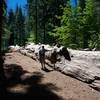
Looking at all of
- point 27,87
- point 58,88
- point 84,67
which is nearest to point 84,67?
point 84,67

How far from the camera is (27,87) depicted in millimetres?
14078

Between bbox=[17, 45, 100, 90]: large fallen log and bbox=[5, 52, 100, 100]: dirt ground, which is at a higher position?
bbox=[17, 45, 100, 90]: large fallen log

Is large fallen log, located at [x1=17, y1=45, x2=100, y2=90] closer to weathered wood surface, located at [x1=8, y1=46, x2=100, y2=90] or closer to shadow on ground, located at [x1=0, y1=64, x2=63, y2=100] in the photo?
weathered wood surface, located at [x1=8, y1=46, x2=100, y2=90]

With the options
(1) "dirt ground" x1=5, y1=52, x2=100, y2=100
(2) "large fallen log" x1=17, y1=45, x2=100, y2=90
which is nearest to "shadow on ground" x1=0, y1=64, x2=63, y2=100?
(1) "dirt ground" x1=5, y1=52, x2=100, y2=100

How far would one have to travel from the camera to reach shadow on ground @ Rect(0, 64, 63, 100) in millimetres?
12742

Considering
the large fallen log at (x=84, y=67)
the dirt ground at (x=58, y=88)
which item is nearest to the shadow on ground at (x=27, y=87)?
the dirt ground at (x=58, y=88)

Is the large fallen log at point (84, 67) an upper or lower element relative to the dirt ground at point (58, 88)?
upper

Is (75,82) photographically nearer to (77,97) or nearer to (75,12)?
(77,97)

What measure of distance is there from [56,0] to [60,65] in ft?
106

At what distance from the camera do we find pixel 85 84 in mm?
13961

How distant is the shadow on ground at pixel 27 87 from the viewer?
1274cm

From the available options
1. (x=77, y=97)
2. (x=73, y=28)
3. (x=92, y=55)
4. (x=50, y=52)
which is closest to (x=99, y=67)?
(x=92, y=55)

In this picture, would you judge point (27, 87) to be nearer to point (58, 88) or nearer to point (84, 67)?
point (58, 88)

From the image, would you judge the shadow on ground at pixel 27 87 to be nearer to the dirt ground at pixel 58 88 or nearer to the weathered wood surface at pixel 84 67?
the dirt ground at pixel 58 88
